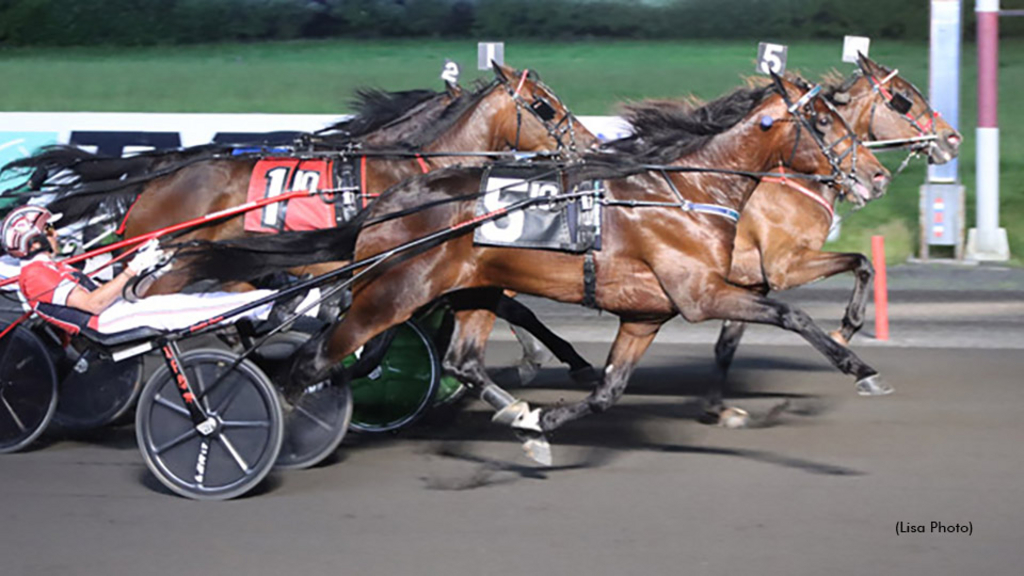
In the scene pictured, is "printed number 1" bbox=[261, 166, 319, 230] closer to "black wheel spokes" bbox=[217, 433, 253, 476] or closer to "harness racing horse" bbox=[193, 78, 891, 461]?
"harness racing horse" bbox=[193, 78, 891, 461]

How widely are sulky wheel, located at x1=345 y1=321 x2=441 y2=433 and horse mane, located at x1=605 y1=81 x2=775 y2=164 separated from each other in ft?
4.98

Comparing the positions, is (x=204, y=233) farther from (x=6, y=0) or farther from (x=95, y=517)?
(x=6, y=0)

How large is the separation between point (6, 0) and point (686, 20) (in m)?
10.1

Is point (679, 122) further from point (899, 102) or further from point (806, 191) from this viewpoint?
point (899, 102)

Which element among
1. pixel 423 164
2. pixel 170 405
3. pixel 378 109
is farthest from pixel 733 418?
pixel 378 109

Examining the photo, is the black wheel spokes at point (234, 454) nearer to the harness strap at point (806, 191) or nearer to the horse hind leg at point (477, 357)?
the horse hind leg at point (477, 357)

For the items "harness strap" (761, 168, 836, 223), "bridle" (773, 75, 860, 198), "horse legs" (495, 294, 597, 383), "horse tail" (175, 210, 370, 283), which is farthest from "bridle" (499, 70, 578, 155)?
"horse tail" (175, 210, 370, 283)

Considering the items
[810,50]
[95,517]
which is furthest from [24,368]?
[810,50]

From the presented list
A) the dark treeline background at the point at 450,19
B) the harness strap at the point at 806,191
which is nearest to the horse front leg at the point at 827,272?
the harness strap at the point at 806,191

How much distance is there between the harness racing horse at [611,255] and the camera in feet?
20.9

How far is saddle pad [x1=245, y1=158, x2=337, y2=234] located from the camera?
774 cm

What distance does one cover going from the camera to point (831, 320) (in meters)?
10.5

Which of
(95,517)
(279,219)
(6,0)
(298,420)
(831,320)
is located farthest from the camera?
(6,0)

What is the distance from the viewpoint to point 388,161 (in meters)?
8.02
